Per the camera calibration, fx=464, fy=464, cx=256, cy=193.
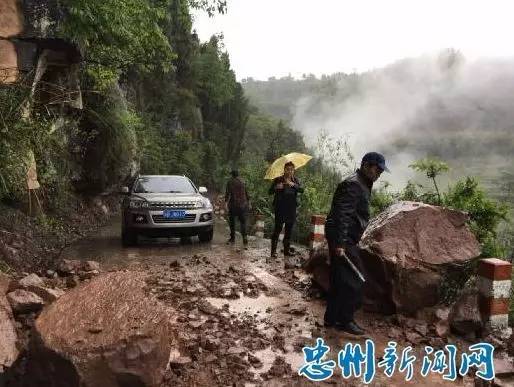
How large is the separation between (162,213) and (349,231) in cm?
552

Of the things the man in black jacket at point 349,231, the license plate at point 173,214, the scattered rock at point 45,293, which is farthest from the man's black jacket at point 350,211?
the license plate at point 173,214

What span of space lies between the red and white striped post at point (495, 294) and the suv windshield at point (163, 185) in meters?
6.96

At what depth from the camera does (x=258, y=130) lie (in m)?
68.8

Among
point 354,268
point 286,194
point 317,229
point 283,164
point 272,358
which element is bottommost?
point 272,358

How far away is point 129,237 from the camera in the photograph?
9.95 metres

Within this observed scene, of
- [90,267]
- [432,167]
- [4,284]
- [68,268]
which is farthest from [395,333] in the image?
[68,268]

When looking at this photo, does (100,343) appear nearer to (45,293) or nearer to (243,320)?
(45,293)

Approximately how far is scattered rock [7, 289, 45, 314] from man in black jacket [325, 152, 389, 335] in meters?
3.11

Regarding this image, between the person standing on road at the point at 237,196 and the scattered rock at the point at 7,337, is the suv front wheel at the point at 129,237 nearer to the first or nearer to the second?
the person standing on road at the point at 237,196

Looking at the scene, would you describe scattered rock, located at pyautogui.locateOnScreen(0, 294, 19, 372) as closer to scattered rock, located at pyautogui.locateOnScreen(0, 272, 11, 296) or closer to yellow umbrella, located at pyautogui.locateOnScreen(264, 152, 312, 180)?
scattered rock, located at pyautogui.locateOnScreen(0, 272, 11, 296)

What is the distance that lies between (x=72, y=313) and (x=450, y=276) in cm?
426

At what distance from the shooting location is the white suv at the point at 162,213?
9633 millimetres

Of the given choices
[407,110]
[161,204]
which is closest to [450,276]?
[161,204]

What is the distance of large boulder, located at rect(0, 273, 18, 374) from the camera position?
12.3ft
